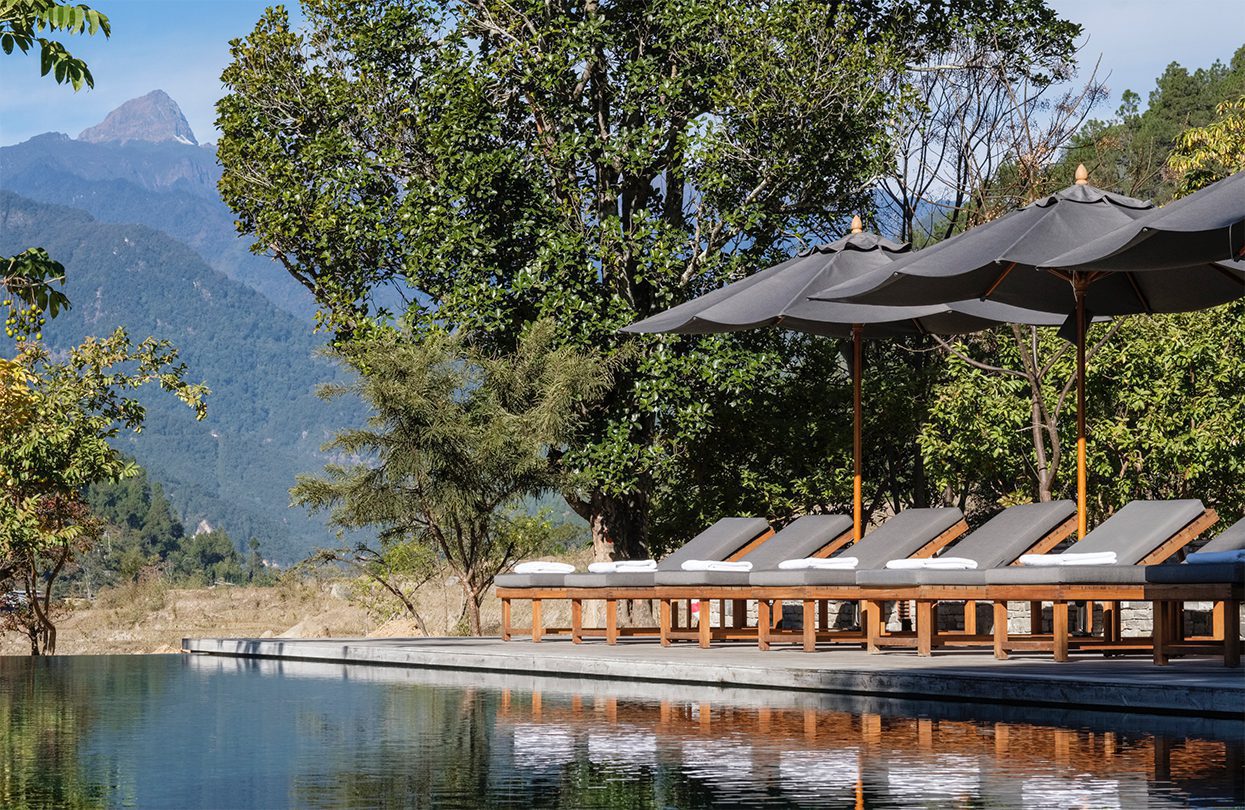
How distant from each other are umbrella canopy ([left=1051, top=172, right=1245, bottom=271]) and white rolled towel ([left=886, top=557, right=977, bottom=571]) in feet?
6.33

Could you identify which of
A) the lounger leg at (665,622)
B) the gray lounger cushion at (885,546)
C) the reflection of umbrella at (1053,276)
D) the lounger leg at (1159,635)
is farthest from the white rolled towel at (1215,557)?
the lounger leg at (665,622)

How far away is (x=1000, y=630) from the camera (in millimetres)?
9961

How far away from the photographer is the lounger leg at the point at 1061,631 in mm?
9719

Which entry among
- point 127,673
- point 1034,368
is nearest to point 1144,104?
point 1034,368

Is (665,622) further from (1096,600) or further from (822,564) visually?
(1096,600)

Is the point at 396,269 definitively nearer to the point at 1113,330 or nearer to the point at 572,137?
the point at 572,137

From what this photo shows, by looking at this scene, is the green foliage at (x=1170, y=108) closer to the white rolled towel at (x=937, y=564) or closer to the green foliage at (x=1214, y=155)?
the green foliage at (x=1214, y=155)

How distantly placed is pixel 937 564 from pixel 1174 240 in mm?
2458

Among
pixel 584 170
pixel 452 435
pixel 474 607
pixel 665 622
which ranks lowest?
pixel 474 607

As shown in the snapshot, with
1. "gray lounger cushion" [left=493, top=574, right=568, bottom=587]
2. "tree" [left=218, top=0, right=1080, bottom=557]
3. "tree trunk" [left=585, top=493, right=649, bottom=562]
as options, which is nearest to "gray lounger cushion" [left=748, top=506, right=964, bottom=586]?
"gray lounger cushion" [left=493, top=574, right=568, bottom=587]

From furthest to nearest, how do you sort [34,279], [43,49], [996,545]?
[996,545] → [34,279] → [43,49]

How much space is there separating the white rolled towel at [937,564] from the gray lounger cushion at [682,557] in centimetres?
197

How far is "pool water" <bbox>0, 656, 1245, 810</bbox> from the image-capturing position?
4.96m

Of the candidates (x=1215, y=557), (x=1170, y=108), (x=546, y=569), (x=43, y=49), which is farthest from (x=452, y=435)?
(x=1170, y=108)
